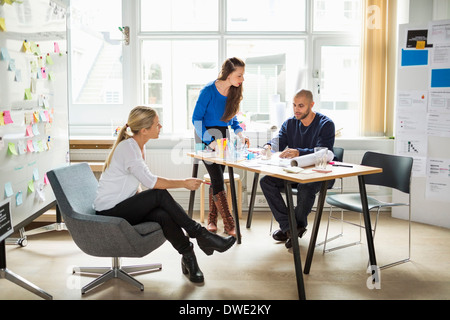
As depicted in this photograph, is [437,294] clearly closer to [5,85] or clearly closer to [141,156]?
[141,156]

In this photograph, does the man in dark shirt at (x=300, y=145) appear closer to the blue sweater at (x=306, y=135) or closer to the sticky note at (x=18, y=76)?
the blue sweater at (x=306, y=135)

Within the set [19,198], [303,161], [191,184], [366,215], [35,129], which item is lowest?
[366,215]

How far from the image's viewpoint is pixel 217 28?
16.2ft

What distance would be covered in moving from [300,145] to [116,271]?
1668 millimetres

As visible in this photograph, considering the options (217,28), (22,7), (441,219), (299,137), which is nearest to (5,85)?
(22,7)

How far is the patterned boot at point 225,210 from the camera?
3.87m

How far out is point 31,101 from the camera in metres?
3.06

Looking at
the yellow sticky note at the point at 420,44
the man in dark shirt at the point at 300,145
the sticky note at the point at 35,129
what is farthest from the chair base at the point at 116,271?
the yellow sticky note at the point at 420,44

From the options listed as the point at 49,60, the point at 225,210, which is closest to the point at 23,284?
the point at 49,60

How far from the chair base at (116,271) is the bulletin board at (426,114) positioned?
260 centimetres

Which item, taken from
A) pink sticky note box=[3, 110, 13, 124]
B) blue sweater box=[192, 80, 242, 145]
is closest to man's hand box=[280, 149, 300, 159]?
blue sweater box=[192, 80, 242, 145]

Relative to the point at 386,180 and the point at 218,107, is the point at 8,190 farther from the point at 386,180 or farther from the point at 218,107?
the point at 386,180

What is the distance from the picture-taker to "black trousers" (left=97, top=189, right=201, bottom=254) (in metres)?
2.69

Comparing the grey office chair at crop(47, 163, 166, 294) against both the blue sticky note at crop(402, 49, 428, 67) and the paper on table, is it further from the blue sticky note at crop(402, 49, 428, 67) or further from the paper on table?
the blue sticky note at crop(402, 49, 428, 67)
